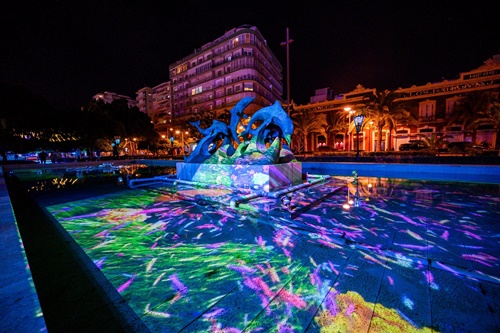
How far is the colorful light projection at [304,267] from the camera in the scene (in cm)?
185

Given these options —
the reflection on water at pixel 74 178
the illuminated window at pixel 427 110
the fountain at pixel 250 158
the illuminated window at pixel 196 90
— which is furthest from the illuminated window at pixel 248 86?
the fountain at pixel 250 158

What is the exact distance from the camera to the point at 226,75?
2026 inches

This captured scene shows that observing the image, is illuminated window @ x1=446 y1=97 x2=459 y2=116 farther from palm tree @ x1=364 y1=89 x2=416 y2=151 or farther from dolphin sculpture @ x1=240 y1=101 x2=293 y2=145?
dolphin sculpture @ x1=240 y1=101 x2=293 y2=145

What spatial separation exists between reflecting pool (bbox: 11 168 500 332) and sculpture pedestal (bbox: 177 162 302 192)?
2.39 m

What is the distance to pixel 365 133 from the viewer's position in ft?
112

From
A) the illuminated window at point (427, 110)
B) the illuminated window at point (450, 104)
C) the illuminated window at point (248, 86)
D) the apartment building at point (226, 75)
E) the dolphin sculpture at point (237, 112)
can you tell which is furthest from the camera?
the apartment building at point (226, 75)

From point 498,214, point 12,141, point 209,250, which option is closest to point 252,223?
point 209,250

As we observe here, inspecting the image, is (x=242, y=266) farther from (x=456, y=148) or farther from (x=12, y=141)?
(x=12, y=141)

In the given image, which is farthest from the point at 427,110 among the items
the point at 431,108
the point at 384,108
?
the point at 384,108

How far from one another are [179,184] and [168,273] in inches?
297

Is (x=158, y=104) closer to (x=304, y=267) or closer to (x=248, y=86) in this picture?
(x=248, y=86)

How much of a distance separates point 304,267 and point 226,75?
178 feet

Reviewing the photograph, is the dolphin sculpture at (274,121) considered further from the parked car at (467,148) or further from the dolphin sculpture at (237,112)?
the parked car at (467,148)

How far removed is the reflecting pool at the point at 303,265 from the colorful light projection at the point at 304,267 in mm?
13
